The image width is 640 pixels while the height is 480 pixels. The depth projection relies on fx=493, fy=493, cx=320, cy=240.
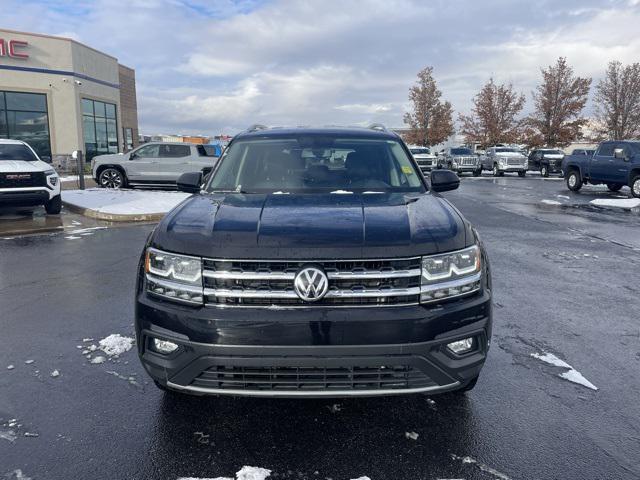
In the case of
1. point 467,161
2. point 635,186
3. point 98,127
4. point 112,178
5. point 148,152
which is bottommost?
point 635,186

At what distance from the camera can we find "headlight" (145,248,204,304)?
261cm

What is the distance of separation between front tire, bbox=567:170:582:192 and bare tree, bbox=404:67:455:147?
105 ft

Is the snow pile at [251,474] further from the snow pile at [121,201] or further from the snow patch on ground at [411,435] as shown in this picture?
the snow pile at [121,201]

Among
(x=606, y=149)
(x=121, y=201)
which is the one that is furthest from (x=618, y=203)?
(x=121, y=201)

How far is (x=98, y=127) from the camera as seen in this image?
97.4 feet

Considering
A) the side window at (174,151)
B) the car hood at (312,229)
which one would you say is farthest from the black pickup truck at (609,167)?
the car hood at (312,229)

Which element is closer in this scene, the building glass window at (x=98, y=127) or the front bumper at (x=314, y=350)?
the front bumper at (x=314, y=350)

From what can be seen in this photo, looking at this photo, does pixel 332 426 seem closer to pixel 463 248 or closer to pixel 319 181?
pixel 463 248

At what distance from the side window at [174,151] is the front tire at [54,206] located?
604 centimetres

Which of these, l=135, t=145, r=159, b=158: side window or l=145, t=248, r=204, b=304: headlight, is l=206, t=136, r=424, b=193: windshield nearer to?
l=145, t=248, r=204, b=304: headlight

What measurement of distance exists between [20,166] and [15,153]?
125 cm

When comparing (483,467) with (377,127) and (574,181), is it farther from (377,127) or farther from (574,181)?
(574,181)

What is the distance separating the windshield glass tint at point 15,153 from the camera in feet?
37.9

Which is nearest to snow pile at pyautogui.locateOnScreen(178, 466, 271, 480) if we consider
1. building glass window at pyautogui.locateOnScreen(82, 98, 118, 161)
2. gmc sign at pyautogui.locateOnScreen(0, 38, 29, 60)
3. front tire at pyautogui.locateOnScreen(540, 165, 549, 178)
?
gmc sign at pyautogui.locateOnScreen(0, 38, 29, 60)
